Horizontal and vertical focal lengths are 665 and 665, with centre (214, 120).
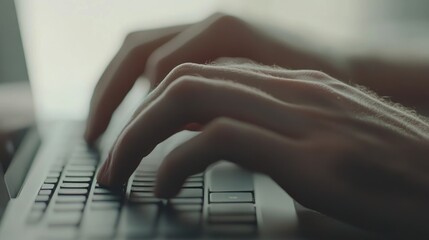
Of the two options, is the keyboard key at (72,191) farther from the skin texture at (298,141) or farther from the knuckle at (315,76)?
the knuckle at (315,76)

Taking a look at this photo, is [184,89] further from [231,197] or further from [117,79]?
[117,79]

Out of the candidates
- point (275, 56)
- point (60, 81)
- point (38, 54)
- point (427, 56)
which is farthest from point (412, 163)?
point (38, 54)

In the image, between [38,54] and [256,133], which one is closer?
[256,133]

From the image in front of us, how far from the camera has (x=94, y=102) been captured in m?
0.67

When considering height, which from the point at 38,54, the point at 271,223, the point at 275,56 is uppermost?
the point at 38,54

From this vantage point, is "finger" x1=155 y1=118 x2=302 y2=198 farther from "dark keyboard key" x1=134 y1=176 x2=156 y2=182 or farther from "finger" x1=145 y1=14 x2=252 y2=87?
"finger" x1=145 y1=14 x2=252 y2=87

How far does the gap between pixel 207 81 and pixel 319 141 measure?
88mm

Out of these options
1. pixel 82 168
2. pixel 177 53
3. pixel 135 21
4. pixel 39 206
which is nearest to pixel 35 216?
pixel 39 206

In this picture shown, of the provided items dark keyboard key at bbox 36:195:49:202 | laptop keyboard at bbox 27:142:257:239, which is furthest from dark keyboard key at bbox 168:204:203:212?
dark keyboard key at bbox 36:195:49:202

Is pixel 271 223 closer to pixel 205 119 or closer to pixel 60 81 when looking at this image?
pixel 205 119

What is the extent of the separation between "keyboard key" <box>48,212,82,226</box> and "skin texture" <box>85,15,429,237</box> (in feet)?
0.16

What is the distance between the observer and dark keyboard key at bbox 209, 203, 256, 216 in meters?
0.47

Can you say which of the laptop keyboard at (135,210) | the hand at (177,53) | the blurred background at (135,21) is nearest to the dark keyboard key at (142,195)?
the laptop keyboard at (135,210)

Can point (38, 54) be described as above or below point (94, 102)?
above
